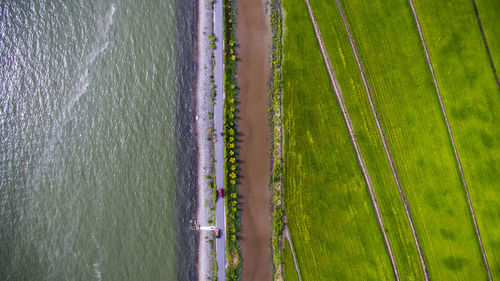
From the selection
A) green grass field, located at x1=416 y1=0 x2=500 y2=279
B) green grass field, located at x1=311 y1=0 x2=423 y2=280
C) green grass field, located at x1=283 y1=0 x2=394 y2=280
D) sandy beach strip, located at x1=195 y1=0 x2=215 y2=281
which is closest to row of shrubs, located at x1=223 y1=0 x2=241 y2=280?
sandy beach strip, located at x1=195 y1=0 x2=215 y2=281

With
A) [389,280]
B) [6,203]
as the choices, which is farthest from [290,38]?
[6,203]

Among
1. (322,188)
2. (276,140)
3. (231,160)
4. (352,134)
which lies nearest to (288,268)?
(322,188)

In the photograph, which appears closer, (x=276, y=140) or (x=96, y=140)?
(x=276, y=140)

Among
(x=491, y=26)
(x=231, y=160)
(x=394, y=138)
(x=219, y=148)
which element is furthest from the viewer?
(x=491, y=26)

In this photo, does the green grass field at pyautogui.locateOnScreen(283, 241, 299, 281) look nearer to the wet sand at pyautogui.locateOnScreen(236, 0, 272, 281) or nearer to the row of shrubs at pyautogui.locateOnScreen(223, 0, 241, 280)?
the wet sand at pyautogui.locateOnScreen(236, 0, 272, 281)

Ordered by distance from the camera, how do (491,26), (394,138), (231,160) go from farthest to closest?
(491,26) < (394,138) < (231,160)

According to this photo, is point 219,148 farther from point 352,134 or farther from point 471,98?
point 471,98

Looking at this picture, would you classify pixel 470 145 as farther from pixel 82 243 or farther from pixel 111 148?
pixel 82 243
